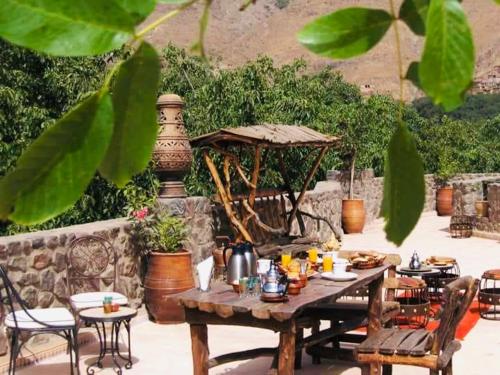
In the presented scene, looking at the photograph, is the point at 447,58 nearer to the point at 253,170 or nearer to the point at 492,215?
the point at 253,170

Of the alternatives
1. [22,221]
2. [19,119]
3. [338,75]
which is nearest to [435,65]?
[22,221]

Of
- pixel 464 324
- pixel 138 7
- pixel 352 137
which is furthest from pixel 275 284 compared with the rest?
pixel 352 137

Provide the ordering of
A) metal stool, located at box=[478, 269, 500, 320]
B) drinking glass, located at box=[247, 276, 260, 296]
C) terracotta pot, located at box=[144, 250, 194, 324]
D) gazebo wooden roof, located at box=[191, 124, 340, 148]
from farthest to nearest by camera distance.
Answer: gazebo wooden roof, located at box=[191, 124, 340, 148], metal stool, located at box=[478, 269, 500, 320], terracotta pot, located at box=[144, 250, 194, 324], drinking glass, located at box=[247, 276, 260, 296]

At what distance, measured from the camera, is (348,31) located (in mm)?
346

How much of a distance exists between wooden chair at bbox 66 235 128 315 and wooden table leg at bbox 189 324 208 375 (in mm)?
1660

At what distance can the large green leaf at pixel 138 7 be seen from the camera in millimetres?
318

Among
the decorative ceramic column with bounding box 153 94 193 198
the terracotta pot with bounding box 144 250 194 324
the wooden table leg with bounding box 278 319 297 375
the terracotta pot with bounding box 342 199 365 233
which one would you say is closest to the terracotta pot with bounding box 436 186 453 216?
the terracotta pot with bounding box 342 199 365 233

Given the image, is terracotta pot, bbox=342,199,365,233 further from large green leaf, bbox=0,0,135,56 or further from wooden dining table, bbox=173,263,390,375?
large green leaf, bbox=0,0,135,56

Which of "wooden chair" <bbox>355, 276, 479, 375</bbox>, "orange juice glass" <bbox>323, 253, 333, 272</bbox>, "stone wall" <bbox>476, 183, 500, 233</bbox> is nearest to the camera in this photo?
"wooden chair" <bbox>355, 276, 479, 375</bbox>

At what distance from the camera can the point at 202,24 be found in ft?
1.00

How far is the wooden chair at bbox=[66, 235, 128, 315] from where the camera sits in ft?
19.9

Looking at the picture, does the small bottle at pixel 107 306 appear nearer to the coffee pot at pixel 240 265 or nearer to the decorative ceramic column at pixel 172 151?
the coffee pot at pixel 240 265

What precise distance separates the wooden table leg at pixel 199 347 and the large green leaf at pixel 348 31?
4.03m

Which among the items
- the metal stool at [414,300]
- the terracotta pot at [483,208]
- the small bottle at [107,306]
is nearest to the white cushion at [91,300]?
the small bottle at [107,306]
